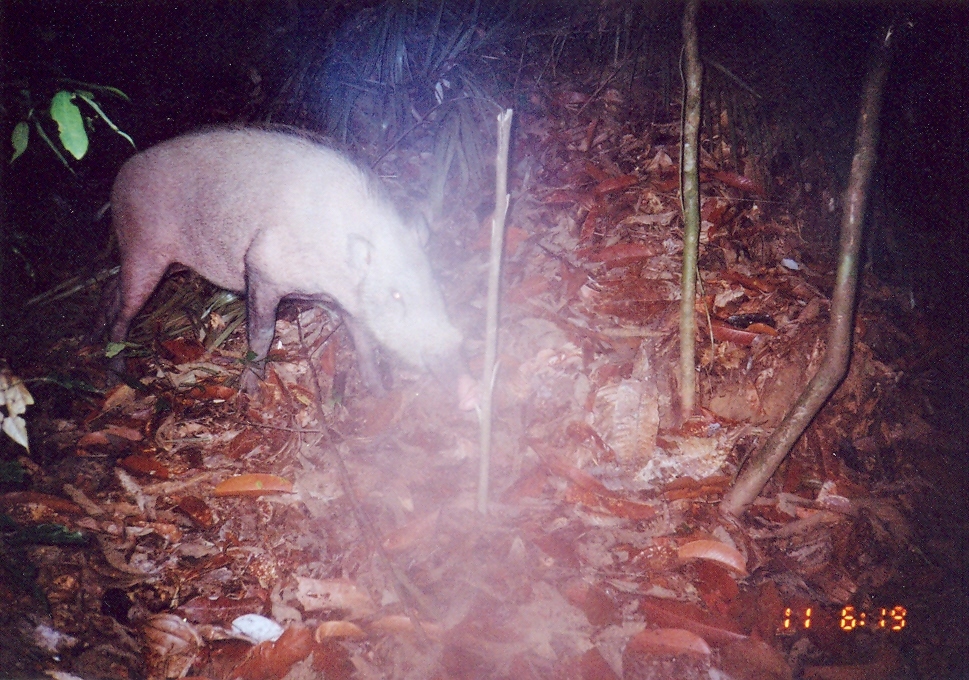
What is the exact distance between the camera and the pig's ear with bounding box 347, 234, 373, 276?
296 cm

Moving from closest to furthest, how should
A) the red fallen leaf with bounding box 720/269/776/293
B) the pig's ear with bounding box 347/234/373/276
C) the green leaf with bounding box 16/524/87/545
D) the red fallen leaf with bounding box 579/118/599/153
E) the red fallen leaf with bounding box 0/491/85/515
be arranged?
the green leaf with bounding box 16/524/87/545 < the red fallen leaf with bounding box 0/491/85/515 < the pig's ear with bounding box 347/234/373/276 < the red fallen leaf with bounding box 720/269/776/293 < the red fallen leaf with bounding box 579/118/599/153

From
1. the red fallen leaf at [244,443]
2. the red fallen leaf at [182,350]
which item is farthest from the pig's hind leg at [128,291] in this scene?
the red fallen leaf at [244,443]

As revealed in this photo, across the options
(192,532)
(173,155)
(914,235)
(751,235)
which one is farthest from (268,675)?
(914,235)

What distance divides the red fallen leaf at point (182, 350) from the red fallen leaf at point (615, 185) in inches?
150

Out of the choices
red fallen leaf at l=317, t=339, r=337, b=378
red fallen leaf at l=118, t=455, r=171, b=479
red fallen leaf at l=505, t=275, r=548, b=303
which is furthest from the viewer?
red fallen leaf at l=505, t=275, r=548, b=303

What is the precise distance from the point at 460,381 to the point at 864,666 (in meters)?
2.45

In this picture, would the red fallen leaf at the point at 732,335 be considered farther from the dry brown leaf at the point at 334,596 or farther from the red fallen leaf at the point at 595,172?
the dry brown leaf at the point at 334,596

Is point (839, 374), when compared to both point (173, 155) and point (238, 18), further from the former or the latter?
point (238, 18)

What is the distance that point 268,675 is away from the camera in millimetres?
1984

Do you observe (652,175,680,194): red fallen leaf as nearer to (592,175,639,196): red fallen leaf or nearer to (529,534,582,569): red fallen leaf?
(592,175,639,196): red fallen leaf

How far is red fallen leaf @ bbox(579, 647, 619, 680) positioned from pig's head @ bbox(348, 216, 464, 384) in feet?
5.82

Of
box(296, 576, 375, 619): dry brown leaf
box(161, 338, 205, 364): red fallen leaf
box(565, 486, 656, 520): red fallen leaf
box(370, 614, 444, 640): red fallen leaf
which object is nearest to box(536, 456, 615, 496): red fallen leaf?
box(565, 486, 656, 520): red fallen leaf

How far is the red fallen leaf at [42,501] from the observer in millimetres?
2553

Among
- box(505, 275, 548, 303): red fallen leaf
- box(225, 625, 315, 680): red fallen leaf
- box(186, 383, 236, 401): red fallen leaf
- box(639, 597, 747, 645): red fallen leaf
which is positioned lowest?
box(225, 625, 315, 680): red fallen leaf
